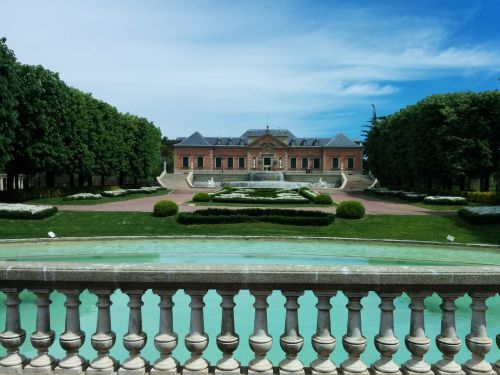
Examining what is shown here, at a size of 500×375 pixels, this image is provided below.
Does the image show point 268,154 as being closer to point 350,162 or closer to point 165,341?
point 350,162

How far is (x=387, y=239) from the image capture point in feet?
69.2

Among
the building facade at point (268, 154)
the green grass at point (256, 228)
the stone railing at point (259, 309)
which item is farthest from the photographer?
the building facade at point (268, 154)

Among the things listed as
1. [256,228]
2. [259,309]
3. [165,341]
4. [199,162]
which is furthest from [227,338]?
[199,162]

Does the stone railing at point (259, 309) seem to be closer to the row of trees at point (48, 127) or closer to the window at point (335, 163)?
the row of trees at point (48, 127)

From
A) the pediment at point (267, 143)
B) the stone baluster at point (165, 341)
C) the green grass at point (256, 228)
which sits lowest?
the green grass at point (256, 228)

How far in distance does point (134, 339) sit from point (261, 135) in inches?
3521

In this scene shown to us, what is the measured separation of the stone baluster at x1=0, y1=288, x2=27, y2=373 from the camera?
3.67 meters

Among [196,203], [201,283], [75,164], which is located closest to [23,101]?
[75,164]

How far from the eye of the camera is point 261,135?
92.2 meters

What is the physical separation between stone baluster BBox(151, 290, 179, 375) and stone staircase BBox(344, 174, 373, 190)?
218ft

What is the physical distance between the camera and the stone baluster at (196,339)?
366 cm

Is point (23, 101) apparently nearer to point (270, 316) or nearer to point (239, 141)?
point (270, 316)

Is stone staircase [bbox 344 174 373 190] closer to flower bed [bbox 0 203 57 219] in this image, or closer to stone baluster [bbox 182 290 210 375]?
flower bed [bbox 0 203 57 219]

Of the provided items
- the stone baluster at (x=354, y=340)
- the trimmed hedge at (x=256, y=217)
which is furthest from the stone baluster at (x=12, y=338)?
the trimmed hedge at (x=256, y=217)
